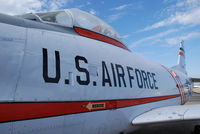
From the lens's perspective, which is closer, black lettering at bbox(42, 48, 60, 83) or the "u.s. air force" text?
black lettering at bbox(42, 48, 60, 83)

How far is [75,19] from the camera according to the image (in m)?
3.91

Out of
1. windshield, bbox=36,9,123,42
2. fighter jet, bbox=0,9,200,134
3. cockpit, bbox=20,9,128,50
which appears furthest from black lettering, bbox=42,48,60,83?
windshield, bbox=36,9,123,42

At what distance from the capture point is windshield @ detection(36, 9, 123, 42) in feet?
12.3

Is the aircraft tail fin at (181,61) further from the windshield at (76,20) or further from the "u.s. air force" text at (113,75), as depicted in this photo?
the windshield at (76,20)

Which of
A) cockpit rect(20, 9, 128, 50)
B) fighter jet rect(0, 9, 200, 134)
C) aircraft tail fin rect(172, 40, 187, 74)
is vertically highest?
aircraft tail fin rect(172, 40, 187, 74)

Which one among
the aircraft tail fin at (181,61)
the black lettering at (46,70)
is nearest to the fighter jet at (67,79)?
the black lettering at (46,70)

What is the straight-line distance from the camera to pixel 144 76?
5.43 m

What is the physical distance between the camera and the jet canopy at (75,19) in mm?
3732

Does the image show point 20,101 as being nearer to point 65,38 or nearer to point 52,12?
point 65,38

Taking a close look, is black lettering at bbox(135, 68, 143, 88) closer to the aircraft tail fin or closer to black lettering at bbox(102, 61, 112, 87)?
black lettering at bbox(102, 61, 112, 87)

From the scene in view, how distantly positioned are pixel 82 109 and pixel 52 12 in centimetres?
230

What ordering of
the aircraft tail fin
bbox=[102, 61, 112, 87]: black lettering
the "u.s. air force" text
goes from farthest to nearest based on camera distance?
the aircraft tail fin < bbox=[102, 61, 112, 87]: black lettering < the "u.s. air force" text

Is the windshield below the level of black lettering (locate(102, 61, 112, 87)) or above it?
above

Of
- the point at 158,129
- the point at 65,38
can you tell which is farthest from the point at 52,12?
the point at 158,129
